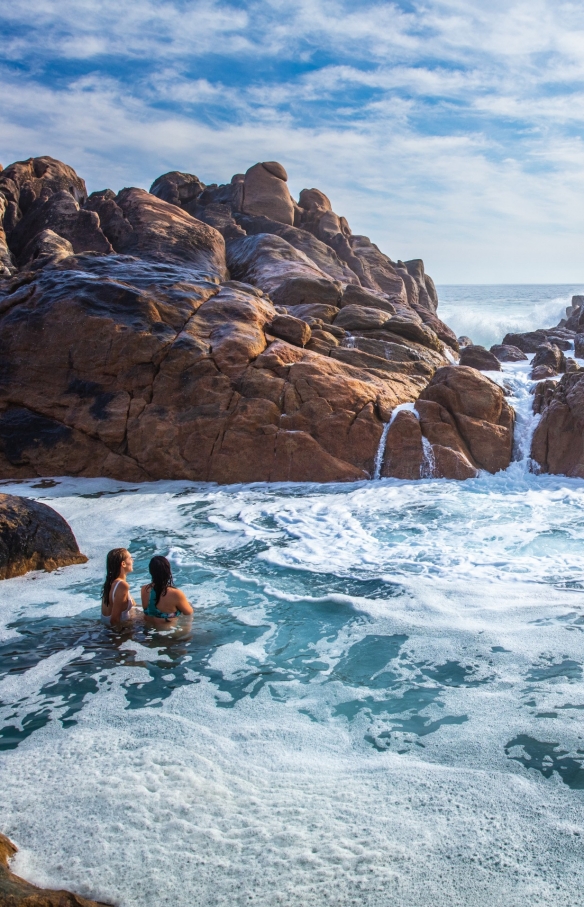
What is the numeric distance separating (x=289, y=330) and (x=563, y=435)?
522 centimetres

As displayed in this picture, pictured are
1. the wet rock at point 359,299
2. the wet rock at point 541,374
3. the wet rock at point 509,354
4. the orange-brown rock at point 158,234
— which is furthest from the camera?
the wet rock at point 509,354

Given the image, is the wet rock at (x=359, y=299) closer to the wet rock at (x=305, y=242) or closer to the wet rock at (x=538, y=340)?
the wet rock at (x=305, y=242)

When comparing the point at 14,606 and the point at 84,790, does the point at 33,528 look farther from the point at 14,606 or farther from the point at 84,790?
the point at 84,790

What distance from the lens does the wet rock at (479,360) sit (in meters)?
17.9

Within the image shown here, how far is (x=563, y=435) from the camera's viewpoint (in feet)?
35.7

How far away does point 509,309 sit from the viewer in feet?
185

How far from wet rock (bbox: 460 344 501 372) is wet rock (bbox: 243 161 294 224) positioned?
1258 centimetres

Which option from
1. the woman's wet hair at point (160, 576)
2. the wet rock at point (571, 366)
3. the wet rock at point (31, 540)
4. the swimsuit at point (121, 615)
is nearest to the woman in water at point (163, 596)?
the woman's wet hair at point (160, 576)

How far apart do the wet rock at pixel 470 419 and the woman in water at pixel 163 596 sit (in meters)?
6.41

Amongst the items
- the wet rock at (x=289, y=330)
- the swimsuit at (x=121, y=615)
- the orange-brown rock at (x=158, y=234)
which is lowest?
the swimsuit at (x=121, y=615)

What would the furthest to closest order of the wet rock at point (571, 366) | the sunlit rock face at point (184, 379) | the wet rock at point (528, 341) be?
the wet rock at point (528, 341) → the wet rock at point (571, 366) → the sunlit rock face at point (184, 379)

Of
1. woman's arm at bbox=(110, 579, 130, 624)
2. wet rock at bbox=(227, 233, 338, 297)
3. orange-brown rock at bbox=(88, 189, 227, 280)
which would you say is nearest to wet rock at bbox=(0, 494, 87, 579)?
woman's arm at bbox=(110, 579, 130, 624)

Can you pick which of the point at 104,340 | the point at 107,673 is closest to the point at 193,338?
the point at 104,340

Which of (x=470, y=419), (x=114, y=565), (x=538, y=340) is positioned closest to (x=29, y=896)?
(x=114, y=565)
